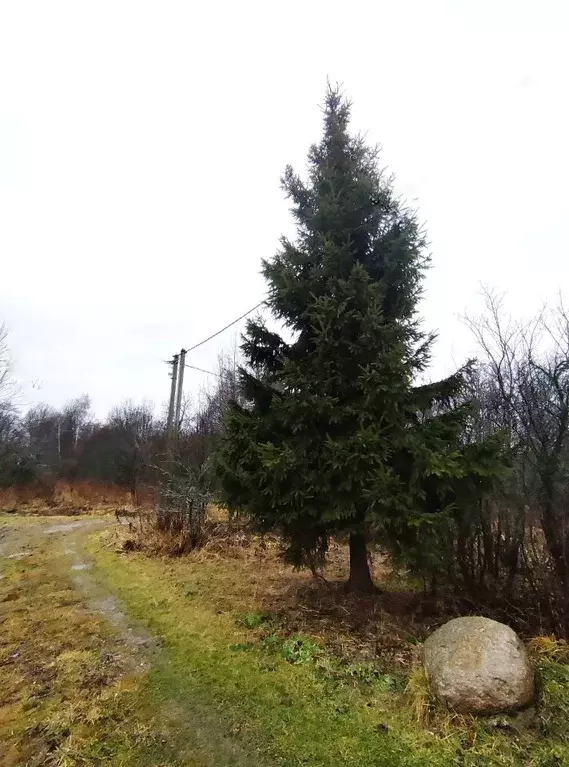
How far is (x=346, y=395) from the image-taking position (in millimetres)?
4926

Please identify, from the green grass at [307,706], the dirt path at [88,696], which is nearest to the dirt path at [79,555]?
the dirt path at [88,696]

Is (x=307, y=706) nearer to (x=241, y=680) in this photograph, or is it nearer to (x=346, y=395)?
(x=241, y=680)

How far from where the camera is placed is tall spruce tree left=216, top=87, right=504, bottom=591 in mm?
4246

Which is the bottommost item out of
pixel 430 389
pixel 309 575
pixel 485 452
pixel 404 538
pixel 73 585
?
pixel 73 585

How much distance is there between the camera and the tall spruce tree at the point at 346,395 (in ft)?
13.9

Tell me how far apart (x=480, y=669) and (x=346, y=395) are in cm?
280

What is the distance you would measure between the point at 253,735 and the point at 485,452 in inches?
126

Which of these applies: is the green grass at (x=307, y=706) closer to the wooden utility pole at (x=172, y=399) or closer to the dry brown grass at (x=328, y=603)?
the dry brown grass at (x=328, y=603)

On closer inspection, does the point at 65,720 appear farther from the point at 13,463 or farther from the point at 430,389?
the point at 13,463

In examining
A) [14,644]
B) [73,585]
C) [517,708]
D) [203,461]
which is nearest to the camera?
[517,708]

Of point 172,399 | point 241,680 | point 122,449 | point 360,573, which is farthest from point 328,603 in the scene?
point 122,449

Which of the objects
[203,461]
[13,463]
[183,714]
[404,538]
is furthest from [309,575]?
[13,463]

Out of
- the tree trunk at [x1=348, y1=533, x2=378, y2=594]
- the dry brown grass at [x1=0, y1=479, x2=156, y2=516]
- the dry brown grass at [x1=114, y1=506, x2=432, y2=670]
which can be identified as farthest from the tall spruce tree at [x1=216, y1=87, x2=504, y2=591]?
the dry brown grass at [x1=0, y1=479, x2=156, y2=516]

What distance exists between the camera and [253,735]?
9.78 ft
